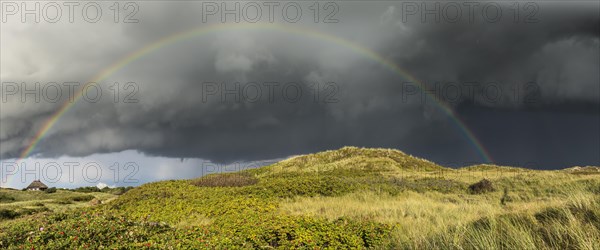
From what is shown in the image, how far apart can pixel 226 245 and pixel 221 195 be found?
466 inches

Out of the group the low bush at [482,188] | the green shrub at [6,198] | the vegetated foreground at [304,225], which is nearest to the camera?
the vegetated foreground at [304,225]

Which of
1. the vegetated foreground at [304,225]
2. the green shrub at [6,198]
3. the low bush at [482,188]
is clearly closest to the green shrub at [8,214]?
the vegetated foreground at [304,225]

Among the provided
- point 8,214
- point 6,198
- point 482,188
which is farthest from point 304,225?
point 6,198

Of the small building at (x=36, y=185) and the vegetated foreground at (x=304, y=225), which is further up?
the vegetated foreground at (x=304, y=225)

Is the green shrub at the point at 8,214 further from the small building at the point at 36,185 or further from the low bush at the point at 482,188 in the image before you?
the small building at the point at 36,185

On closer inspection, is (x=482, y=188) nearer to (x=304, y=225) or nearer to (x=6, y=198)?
(x=304, y=225)

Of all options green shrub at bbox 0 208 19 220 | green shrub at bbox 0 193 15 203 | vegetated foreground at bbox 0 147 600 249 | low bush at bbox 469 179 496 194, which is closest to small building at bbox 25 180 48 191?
green shrub at bbox 0 193 15 203

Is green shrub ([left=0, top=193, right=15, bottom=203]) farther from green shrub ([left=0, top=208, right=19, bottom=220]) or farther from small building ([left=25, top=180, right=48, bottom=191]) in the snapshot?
small building ([left=25, top=180, right=48, bottom=191])

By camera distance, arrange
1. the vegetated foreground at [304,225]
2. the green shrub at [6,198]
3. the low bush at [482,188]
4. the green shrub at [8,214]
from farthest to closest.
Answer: the green shrub at [6,198] < the low bush at [482,188] < the green shrub at [8,214] < the vegetated foreground at [304,225]

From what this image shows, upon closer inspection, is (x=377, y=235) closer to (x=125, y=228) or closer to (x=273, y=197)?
(x=125, y=228)

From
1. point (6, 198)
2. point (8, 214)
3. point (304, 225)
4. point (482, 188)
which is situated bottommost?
point (6, 198)

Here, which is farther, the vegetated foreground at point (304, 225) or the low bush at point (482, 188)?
the low bush at point (482, 188)

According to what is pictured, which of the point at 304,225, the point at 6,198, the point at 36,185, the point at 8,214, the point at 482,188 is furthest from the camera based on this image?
the point at 36,185

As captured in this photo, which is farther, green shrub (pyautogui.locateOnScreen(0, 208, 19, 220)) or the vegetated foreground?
green shrub (pyautogui.locateOnScreen(0, 208, 19, 220))
